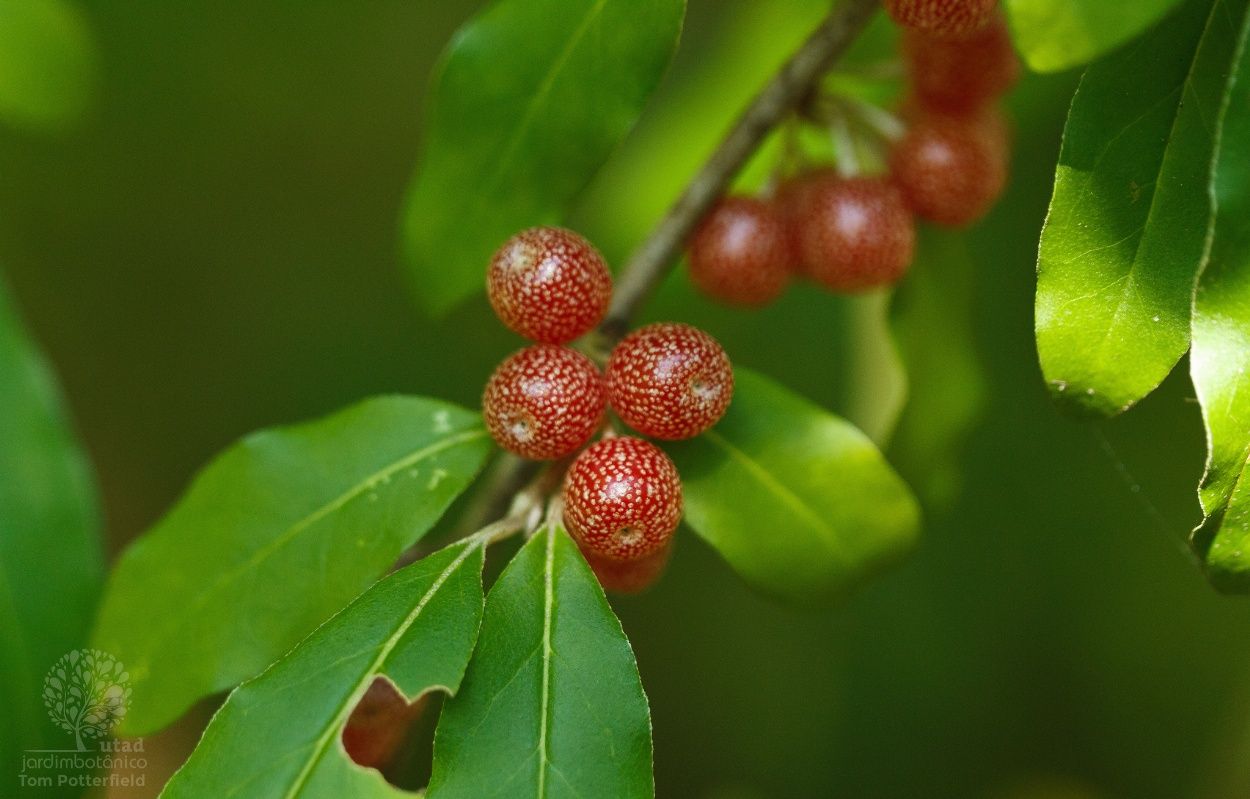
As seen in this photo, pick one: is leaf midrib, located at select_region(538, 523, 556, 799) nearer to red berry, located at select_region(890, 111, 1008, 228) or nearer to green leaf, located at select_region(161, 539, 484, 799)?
green leaf, located at select_region(161, 539, 484, 799)

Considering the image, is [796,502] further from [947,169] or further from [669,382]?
[947,169]

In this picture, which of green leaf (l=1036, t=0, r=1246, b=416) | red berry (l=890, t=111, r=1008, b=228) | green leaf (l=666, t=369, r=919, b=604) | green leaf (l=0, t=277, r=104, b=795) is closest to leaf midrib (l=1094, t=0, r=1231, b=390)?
green leaf (l=1036, t=0, r=1246, b=416)

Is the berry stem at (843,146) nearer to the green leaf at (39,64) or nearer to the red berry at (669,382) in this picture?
the red berry at (669,382)

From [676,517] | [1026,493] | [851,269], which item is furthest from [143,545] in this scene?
[1026,493]

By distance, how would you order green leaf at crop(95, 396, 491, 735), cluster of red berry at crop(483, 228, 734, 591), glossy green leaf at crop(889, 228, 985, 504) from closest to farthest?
cluster of red berry at crop(483, 228, 734, 591)
green leaf at crop(95, 396, 491, 735)
glossy green leaf at crop(889, 228, 985, 504)

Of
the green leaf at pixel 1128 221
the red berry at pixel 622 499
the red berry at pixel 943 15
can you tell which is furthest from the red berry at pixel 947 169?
the red berry at pixel 622 499

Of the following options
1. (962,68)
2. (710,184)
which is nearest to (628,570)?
(710,184)

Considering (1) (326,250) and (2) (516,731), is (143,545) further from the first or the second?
(1) (326,250)
